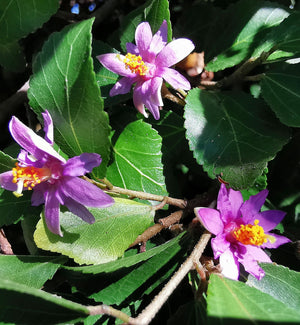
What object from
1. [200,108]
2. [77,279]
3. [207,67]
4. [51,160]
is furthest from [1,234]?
[207,67]

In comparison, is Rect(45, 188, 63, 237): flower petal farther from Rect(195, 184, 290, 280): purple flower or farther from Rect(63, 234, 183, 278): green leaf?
Rect(195, 184, 290, 280): purple flower

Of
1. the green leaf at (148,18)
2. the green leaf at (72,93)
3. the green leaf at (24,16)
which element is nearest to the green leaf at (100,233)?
the green leaf at (72,93)

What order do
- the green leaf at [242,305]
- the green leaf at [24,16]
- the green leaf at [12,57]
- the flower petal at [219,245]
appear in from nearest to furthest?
the green leaf at [242,305], the flower petal at [219,245], the green leaf at [24,16], the green leaf at [12,57]

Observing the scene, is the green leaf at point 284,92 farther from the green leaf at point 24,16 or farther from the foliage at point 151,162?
the green leaf at point 24,16

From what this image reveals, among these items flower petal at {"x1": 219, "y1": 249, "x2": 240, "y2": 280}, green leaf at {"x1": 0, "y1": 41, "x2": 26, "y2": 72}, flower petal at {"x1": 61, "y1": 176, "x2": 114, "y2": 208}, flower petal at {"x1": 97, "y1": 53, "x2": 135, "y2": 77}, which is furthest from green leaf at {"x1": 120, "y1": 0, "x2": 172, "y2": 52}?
flower petal at {"x1": 219, "y1": 249, "x2": 240, "y2": 280}

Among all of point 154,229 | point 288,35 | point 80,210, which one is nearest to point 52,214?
point 80,210

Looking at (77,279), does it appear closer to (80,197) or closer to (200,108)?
(80,197)

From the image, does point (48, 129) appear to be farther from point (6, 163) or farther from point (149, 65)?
point (149, 65)
